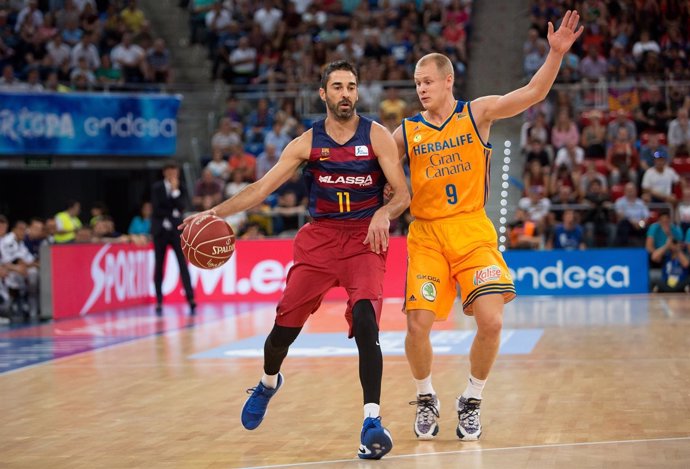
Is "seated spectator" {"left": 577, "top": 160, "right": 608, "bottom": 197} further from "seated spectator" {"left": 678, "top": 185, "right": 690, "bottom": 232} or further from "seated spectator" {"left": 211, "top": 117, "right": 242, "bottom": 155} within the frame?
"seated spectator" {"left": 211, "top": 117, "right": 242, "bottom": 155}

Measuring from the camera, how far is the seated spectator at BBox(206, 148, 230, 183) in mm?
20375

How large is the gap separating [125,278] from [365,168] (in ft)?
38.6

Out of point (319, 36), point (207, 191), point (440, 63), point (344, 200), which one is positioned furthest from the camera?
point (319, 36)

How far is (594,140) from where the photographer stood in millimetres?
20297

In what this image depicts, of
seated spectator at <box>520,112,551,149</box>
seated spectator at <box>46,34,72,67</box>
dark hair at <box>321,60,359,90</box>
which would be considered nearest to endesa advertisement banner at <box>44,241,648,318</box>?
seated spectator at <box>520,112,551,149</box>

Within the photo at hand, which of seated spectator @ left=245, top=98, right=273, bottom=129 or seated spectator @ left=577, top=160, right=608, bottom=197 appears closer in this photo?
seated spectator @ left=577, top=160, right=608, bottom=197

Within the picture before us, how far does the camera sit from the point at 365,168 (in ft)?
21.1

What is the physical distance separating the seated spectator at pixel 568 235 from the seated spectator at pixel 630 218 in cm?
63

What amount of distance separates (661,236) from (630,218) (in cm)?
88

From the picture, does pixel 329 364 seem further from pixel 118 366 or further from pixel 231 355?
pixel 118 366

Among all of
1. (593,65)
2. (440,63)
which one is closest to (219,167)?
(593,65)

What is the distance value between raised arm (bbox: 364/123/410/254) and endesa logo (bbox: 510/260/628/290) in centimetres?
1189

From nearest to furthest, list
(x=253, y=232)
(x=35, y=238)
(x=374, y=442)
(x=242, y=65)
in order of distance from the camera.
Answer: (x=374, y=442) < (x=35, y=238) < (x=253, y=232) < (x=242, y=65)

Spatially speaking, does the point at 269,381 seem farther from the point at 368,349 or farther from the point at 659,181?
the point at 659,181
